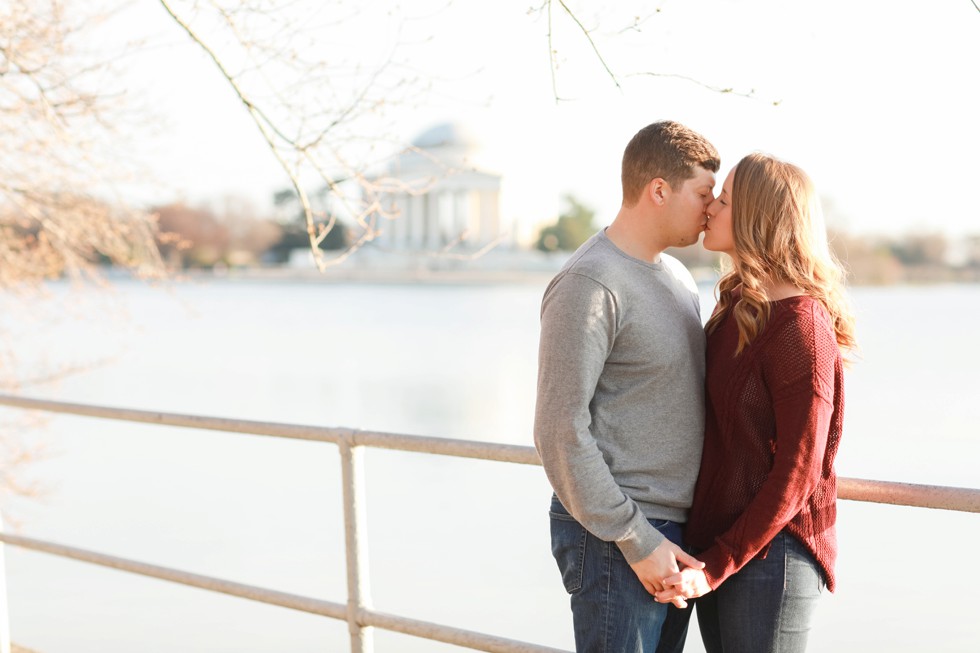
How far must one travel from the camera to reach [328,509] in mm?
17109

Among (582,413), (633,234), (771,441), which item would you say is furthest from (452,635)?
(633,234)

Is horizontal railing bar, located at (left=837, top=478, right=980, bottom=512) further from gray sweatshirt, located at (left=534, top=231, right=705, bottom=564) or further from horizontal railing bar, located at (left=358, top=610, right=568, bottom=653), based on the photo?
horizontal railing bar, located at (left=358, top=610, right=568, bottom=653)

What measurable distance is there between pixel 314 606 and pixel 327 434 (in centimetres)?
49

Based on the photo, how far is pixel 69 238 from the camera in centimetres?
717

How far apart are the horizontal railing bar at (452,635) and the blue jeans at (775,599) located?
0.42 meters

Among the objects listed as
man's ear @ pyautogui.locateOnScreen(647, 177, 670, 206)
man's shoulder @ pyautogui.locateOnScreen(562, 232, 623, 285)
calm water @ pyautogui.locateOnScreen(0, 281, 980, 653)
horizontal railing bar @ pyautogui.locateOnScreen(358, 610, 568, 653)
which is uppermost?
man's ear @ pyautogui.locateOnScreen(647, 177, 670, 206)

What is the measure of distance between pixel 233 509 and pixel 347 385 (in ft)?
50.3

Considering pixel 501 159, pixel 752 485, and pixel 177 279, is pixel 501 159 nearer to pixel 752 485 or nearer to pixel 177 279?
pixel 177 279

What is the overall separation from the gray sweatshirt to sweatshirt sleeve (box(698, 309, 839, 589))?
0.57 feet

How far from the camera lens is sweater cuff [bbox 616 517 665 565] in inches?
77.4

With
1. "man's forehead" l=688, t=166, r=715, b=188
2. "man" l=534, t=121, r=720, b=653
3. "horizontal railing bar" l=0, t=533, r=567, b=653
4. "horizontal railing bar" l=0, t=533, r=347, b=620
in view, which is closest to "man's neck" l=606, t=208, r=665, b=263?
"man" l=534, t=121, r=720, b=653

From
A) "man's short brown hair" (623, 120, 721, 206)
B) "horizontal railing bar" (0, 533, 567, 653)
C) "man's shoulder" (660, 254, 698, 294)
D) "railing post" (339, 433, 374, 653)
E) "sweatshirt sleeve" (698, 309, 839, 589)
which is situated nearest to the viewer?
"sweatshirt sleeve" (698, 309, 839, 589)

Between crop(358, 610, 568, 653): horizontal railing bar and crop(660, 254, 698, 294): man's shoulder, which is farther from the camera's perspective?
crop(358, 610, 568, 653): horizontal railing bar

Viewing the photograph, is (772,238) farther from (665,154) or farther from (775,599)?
(775,599)
